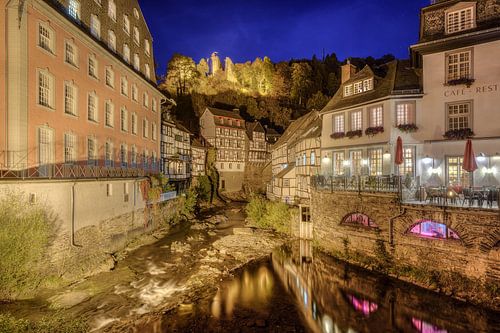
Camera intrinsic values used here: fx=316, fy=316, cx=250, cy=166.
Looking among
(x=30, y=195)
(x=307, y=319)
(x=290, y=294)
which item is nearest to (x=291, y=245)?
(x=290, y=294)

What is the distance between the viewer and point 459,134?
17.6 meters

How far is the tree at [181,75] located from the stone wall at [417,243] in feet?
177

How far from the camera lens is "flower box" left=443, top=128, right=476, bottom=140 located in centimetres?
1741

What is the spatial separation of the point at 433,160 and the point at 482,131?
9.32 feet

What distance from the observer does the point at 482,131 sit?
56.3 feet

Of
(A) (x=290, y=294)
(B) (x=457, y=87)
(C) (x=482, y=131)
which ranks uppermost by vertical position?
(B) (x=457, y=87)

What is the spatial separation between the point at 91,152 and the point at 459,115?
21.7 meters

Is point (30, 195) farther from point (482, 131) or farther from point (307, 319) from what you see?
point (482, 131)

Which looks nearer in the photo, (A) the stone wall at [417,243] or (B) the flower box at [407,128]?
(A) the stone wall at [417,243]

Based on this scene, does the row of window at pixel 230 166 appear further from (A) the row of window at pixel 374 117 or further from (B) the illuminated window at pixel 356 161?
(B) the illuminated window at pixel 356 161

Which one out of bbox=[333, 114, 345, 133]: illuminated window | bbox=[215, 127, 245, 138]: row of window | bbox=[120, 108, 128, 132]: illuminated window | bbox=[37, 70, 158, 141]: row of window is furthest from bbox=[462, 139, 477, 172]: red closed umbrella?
bbox=[215, 127, 245, 138]: row of window

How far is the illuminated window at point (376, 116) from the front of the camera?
20.8 m

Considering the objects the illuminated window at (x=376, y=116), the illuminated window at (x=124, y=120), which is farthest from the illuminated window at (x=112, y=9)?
the illuminated window at (x=376, y=116)

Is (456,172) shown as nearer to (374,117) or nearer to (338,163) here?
(374,117)
